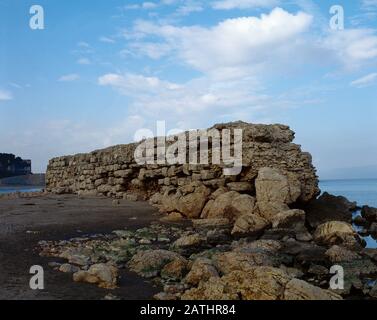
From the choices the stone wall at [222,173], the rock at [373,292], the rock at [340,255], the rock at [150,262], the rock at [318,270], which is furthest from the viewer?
the stone wall at [222,173]

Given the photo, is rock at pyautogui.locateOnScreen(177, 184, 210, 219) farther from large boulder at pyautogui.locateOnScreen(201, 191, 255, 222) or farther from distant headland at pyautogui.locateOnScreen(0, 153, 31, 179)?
distant headland at pyautogui.locateOnScreen(0, 153, 31, 179)

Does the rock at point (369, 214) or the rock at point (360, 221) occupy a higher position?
the rock at point (369, 214)

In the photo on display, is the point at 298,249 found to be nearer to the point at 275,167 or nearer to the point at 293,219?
the point at 293,219

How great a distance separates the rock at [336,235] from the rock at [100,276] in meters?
4.61

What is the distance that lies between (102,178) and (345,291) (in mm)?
12753

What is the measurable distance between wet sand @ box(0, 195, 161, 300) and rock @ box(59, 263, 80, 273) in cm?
10

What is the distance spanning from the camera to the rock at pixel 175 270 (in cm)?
543

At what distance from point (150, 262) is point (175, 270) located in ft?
1.54

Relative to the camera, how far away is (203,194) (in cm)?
1081

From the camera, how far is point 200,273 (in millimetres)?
5086

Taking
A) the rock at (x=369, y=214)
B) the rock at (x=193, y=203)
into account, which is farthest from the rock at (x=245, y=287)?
the rock at (x=369, y=214)

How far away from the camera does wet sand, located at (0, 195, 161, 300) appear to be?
470cm

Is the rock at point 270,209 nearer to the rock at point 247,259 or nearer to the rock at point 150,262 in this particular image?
the rock at point 247,259
